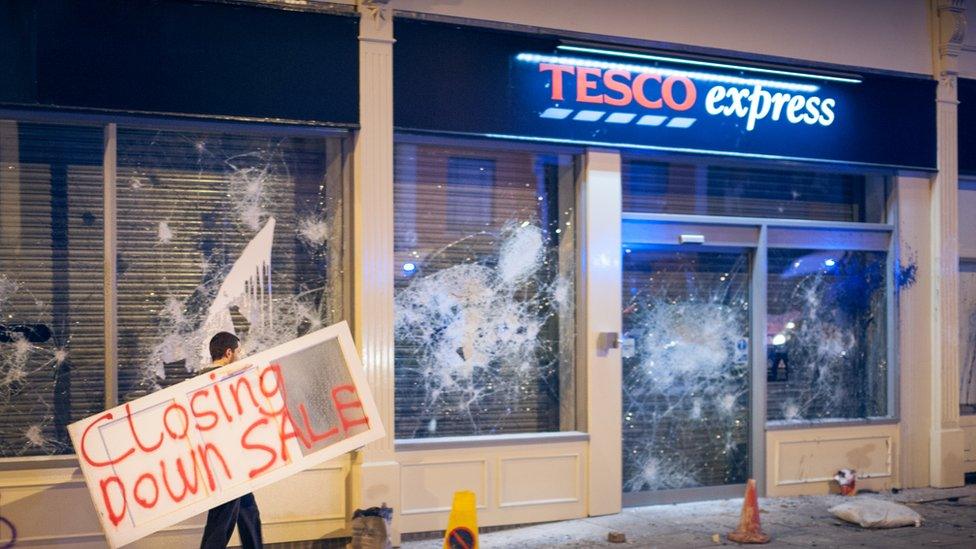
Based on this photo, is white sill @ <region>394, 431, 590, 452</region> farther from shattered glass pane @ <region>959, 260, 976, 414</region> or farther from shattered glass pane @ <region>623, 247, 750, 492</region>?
shattered glass pane @ <region>959, 260, 976, 414</region>

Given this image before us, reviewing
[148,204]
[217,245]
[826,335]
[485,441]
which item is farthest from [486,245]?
[826,335]

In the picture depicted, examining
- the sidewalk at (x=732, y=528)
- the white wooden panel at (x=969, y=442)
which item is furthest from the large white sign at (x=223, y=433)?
the white wooden panel at (x=969, y=442)

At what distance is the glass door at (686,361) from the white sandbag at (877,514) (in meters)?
1.42

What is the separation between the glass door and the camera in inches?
402

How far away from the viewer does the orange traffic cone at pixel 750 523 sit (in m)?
8.70

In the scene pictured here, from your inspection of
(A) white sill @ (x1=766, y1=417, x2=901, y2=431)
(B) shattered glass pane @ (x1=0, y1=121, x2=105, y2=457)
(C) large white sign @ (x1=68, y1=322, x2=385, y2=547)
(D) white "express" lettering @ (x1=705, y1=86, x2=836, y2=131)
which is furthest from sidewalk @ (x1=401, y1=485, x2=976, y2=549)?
(D) white "express" lettering @ (x1=705, y1=86, x2=836, y2=131)

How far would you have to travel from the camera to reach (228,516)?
6.82 metres

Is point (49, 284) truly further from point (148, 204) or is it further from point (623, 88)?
point (623, 88)

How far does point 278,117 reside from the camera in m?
8.42

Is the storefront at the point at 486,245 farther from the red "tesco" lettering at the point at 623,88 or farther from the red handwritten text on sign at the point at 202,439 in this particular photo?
the red handwritten text on sign at the point at 202,439

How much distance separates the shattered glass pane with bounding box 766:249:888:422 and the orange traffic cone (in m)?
2.24

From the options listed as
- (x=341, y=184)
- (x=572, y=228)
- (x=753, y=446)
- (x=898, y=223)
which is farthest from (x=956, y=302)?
(x=341, y=184)

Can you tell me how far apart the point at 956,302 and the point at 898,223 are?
3.83 feet

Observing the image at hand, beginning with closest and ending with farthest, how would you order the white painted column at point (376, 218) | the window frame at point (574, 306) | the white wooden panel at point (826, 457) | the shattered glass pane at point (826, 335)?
1. the white painted column at point (376, 218)
2. the window frame at point (574, 306)
3. the white wooden panel at point (826, 457)
4. the shattered glass pane at point (826, 335)
